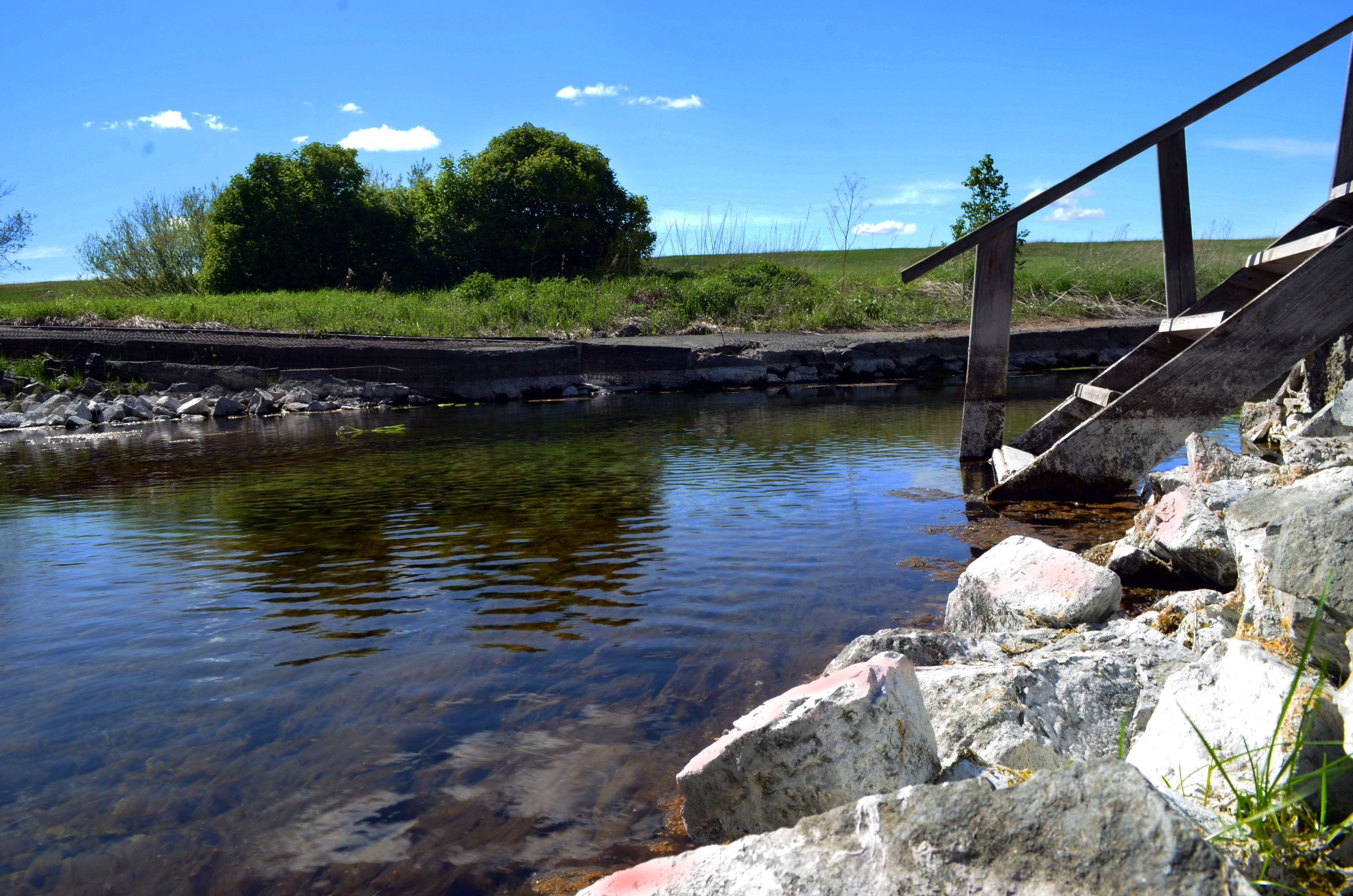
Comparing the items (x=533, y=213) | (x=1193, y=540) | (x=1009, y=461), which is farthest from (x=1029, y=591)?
(x=533, y=213)

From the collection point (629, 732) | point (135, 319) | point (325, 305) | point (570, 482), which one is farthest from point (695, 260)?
point (629, 732)

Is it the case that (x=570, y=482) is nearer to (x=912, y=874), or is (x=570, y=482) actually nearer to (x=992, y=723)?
(x=992, y=723)

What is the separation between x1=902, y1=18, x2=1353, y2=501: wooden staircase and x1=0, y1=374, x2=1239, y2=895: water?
0.36 metres

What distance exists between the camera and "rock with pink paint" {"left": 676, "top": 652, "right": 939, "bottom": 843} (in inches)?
68.8

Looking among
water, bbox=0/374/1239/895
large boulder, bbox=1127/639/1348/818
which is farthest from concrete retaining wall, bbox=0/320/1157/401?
large boulder, bbox=1127/639/1348/818

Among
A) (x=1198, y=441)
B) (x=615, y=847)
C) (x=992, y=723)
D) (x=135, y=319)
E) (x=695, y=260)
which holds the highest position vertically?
(x=695, y=260)

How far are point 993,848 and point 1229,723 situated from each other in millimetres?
730

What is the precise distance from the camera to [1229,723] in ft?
5.21

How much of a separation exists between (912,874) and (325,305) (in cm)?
1982

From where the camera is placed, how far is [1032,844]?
115 cm

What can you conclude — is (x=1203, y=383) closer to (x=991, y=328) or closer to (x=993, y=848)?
(x=991, y=328)

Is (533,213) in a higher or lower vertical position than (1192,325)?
higher

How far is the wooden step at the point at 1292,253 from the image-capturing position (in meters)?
4.66

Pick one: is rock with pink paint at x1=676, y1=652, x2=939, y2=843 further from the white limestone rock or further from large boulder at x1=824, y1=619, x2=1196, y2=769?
the white limestone rock
